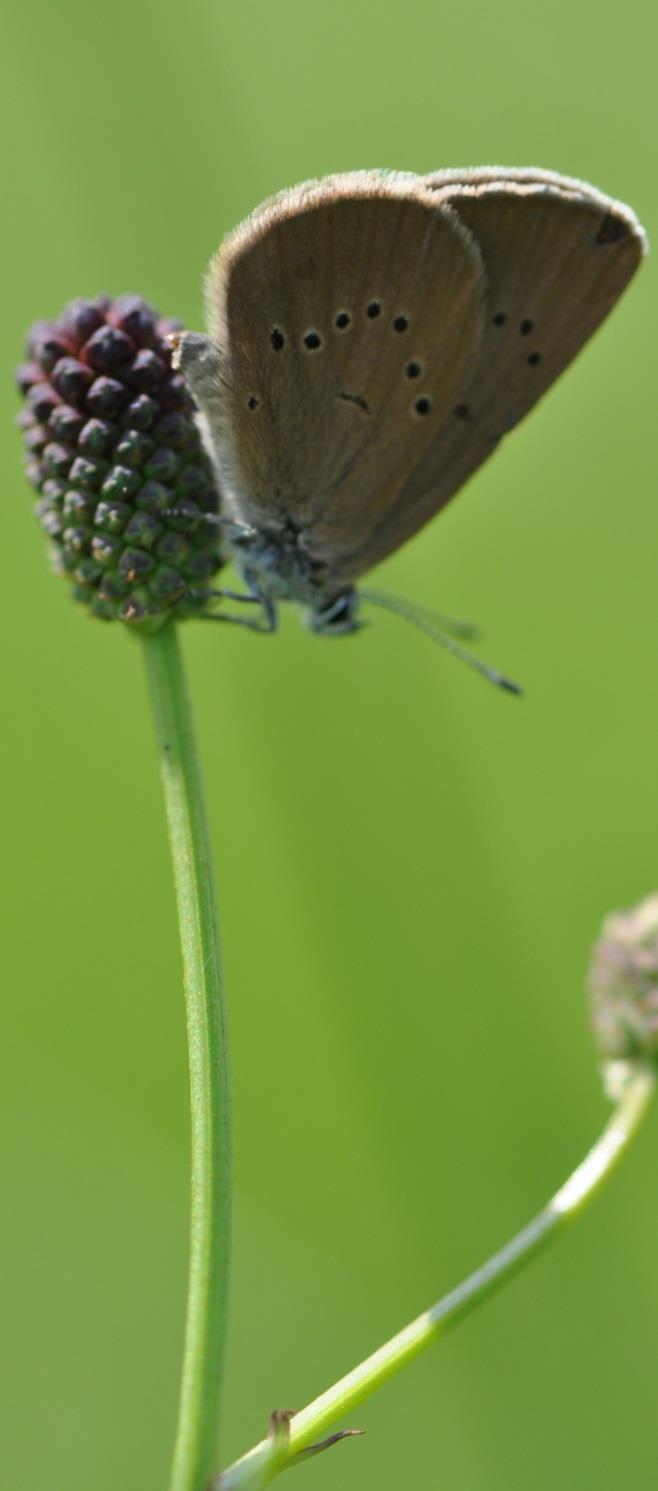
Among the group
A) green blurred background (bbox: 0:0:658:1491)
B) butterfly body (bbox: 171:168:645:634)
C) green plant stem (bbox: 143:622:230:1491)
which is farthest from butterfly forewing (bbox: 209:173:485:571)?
green blurred background (bbox: 0:0:658:1491)

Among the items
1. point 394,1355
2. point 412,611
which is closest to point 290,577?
point 412,611

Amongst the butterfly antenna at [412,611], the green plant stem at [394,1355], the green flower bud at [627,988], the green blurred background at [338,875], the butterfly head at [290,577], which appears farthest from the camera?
the green blurred background at [338,875]

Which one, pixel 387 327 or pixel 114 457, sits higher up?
pixel 387 327

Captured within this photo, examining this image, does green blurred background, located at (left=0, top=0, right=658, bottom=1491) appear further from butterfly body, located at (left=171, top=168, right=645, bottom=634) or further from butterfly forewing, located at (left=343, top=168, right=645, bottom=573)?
butterfly forewing, located at (left=343, top=168, right=645, bottom=573)

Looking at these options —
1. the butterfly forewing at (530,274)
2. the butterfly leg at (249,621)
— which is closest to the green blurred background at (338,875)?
the butterfly leg at (249,621)

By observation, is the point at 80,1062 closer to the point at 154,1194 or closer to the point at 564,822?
the point at 154,1194

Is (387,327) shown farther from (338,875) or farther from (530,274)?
(338,875)

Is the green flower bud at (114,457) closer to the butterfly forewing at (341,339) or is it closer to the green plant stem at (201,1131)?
the butterfly forewing at (341,339)

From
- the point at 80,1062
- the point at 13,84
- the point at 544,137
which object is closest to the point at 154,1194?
the point at 80,1062
